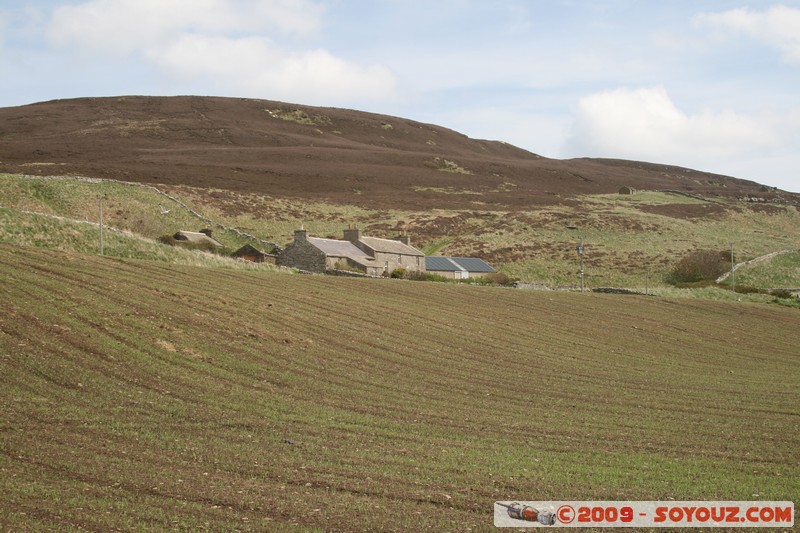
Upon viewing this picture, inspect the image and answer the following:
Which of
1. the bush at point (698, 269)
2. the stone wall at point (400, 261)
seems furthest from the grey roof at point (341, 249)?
the bush at point (698, 269)

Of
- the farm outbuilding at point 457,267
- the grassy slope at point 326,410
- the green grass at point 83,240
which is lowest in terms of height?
the grassy slope at point 326,410

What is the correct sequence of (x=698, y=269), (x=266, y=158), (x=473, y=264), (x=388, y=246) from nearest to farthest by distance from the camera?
(x=388, y=246) < (x=473, y=264) < (x=698, y=269) < (x=266, y=158)

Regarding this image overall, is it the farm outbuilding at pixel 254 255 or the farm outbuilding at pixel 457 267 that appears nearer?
the farm outbuilding at pixel 254 255

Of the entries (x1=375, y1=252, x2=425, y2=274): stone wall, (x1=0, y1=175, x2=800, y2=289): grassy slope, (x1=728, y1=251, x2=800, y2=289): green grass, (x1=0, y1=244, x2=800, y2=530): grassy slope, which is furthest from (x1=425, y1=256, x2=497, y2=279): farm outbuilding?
(x1=0, y1=244, x2=800, y2=530): grassy slope

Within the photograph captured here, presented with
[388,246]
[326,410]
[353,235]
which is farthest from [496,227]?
[326,410]

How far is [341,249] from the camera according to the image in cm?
7606

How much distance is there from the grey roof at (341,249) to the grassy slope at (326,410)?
28.4 metres

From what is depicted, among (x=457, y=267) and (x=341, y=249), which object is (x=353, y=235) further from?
(x=457, y=267)

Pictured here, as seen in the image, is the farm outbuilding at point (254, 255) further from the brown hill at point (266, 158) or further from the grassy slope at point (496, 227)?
the brown hill at point (266, 158)

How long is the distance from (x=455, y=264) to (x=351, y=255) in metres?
15.8

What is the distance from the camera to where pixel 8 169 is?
112688 millimetres

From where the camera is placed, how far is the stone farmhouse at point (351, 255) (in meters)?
72.0

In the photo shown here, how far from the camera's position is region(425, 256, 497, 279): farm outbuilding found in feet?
279

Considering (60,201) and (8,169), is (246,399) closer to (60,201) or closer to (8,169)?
(60,201)
